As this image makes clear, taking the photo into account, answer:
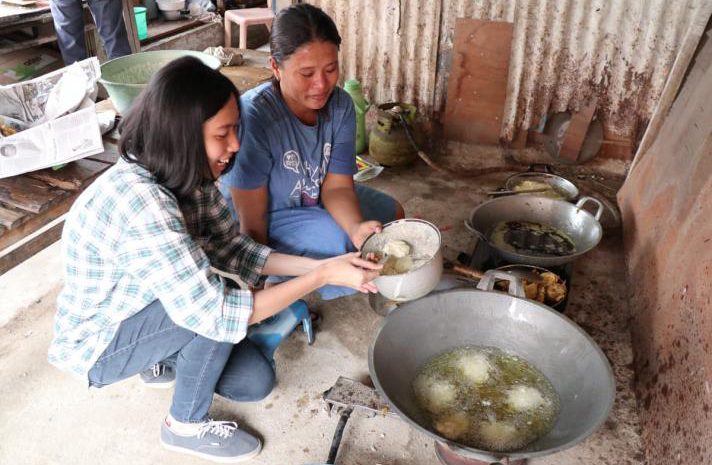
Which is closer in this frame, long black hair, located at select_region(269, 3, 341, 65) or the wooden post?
long black hair, located at select_region(269, 3, 341, 65)

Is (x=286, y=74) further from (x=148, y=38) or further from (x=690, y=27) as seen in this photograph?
(x=148, y=38)

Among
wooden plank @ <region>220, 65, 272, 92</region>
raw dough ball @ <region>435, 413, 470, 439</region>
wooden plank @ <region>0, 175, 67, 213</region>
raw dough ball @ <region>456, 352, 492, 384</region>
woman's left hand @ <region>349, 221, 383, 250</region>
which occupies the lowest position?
raw dough ball @ <region>435, 413, 470, 439</region>

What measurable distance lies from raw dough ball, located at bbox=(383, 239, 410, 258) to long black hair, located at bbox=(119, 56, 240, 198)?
68 cm

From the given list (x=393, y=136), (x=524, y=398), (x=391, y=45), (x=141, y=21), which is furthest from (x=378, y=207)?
(x=141, y=21)

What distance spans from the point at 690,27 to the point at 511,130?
4.23 ft

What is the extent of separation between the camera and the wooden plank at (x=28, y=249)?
6.03 ft

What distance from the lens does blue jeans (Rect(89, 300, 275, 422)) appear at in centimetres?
170

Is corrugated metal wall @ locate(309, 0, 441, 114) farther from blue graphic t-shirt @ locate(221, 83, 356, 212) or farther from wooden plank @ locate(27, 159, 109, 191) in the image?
wooden plank @ locate(27, 159, 109, 191)

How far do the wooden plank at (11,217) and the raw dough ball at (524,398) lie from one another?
1757 millimetres

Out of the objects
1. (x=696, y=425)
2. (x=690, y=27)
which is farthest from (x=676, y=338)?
(x=690, y=27)

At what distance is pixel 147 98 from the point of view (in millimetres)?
1381

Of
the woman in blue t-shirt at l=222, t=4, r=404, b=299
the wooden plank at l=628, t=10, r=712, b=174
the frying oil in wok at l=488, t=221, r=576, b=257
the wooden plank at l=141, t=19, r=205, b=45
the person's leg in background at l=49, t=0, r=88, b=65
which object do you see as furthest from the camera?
the wooden plank at l=141, t=19, r=205, b=45

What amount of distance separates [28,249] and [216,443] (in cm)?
100

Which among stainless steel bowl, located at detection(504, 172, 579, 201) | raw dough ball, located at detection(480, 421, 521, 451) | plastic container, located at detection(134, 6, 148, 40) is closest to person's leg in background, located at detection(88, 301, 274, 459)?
raw dough ball, located at detection(480, 421, 521, 451)
